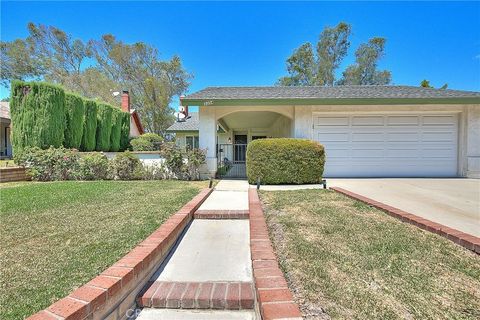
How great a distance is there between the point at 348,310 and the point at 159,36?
29.2 meters

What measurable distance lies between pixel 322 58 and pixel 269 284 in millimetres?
31675

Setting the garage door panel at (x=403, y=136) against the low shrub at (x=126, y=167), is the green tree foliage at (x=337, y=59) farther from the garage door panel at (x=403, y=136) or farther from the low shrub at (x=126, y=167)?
the low shrub at (x=126, y=167)

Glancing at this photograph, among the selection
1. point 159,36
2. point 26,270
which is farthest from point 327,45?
point 26,270

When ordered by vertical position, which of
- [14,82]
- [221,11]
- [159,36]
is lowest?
[14,82]

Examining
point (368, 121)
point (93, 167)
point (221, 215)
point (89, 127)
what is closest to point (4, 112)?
point (89, 127)

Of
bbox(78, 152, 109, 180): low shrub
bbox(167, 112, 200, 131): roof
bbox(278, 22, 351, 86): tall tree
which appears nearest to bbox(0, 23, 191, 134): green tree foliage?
bbox(167, 112, 200, 131): roof

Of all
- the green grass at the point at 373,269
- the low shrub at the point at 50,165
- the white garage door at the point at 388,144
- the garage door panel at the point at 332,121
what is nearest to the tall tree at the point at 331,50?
the white garage door at the point at 388,144

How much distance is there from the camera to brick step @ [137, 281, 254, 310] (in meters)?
2.42

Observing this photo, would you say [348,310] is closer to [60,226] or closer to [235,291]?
[235,291]

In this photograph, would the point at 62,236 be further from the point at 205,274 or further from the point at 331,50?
the point at 331,50

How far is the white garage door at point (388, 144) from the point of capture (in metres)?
9.97

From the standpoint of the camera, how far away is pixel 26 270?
8.14 ft

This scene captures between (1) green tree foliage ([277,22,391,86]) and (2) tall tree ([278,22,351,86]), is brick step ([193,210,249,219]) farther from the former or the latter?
(2) tall tree ([278,22,351,86])

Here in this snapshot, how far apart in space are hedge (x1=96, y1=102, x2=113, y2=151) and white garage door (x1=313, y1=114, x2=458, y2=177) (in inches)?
585
